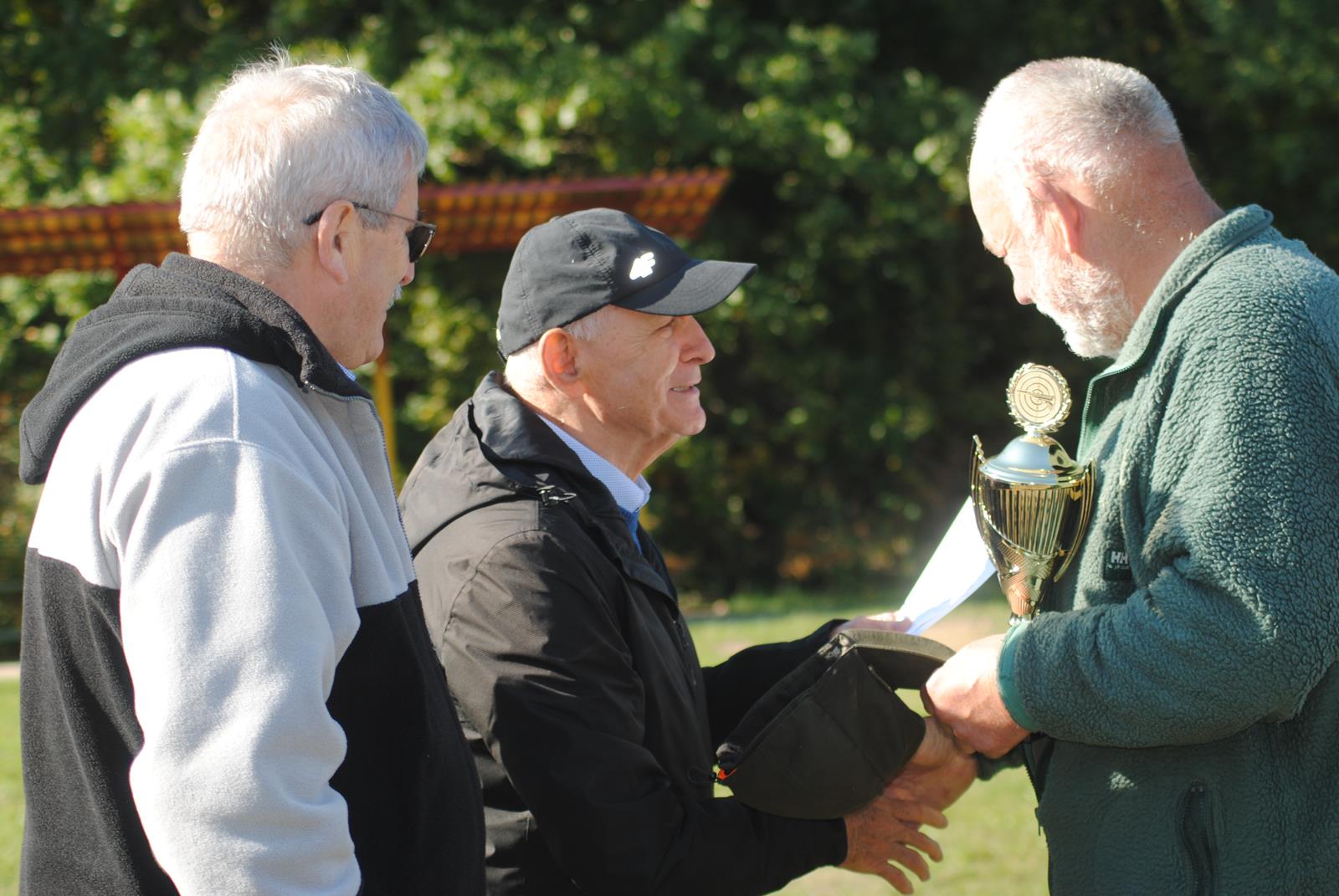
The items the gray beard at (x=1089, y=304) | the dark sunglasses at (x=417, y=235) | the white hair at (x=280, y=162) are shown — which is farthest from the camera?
the gray beard at (x=1089, y=304)

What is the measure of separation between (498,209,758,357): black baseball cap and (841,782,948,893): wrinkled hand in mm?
976

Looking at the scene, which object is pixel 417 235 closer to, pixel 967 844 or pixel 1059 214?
pixel 1059 214

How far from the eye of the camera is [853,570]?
9.85m

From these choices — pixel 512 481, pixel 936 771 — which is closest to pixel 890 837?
pixel 936 771

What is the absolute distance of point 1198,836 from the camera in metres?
1.94

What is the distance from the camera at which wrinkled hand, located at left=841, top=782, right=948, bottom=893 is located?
7.80ft

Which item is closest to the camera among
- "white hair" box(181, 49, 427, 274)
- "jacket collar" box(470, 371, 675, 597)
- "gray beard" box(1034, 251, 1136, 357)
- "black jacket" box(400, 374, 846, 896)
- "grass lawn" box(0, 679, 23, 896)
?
"white hair" box(181, 49, 427, 274)

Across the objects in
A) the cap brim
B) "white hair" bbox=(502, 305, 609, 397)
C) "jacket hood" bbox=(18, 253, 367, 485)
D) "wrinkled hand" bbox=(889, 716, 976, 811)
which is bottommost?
"wrinkled hand" bbox=(889, 716, 976, 811)

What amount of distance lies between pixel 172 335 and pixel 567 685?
81cm

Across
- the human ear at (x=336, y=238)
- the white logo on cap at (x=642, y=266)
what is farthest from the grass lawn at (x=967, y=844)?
the human ear at (x=336, y=238)

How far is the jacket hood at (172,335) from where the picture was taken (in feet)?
5.20

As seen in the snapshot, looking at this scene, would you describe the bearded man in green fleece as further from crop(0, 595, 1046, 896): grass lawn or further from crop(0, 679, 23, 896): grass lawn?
crop(0, 679, 23, 896): grass lawn

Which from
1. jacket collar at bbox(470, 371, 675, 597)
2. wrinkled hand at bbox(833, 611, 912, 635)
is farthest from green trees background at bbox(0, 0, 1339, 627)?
jacket collar at bbox(470, 371, 675, 597)

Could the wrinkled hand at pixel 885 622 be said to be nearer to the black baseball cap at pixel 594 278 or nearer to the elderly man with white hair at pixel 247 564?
the black baseball cap at pixel 594 278
